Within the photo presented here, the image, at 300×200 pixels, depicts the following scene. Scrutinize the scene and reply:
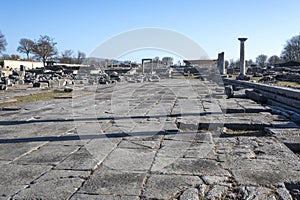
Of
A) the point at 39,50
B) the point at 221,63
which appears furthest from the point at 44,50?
the point at 221,63

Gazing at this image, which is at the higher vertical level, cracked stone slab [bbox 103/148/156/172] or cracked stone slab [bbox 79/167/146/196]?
cracked stone slab [bbox 103/148/156/172]

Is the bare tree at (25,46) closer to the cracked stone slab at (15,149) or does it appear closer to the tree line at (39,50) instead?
the tree line at (39,50)

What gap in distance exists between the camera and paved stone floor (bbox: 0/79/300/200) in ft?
9.15

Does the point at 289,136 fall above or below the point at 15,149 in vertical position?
above

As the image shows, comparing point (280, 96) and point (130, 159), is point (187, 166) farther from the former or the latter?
point (280, 96)

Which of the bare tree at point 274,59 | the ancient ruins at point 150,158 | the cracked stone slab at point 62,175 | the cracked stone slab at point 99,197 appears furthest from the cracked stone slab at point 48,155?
the bare tree at point 274,59

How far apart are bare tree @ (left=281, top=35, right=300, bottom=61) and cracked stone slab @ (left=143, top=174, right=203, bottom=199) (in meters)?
80.1

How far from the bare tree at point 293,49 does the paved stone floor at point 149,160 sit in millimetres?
77877

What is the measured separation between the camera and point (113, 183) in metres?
2.97

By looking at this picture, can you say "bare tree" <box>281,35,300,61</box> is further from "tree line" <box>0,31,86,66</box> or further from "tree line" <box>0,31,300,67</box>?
"tree line" <box>0,31,86,66</box>

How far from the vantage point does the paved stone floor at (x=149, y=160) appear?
9.15ft

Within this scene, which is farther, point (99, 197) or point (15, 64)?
point (15, 64)

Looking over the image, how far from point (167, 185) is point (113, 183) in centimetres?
56

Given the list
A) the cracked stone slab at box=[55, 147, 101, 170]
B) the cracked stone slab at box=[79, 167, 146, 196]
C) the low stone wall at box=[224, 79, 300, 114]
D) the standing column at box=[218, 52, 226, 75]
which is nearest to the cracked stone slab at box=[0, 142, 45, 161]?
the cracked stone slab at box=[55, 147, 101, 170]
